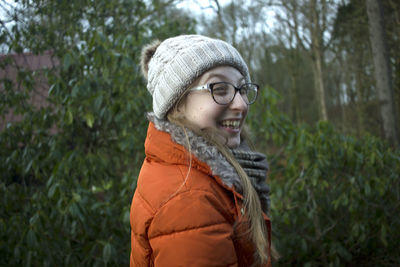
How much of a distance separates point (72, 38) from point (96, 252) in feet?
6.79

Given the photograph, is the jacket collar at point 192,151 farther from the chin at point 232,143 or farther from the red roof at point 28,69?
the red roof at point 28,69

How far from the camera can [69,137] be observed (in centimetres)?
277

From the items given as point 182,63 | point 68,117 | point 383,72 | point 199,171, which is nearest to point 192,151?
point 199,171

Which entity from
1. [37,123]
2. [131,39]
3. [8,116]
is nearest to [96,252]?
[37,123]

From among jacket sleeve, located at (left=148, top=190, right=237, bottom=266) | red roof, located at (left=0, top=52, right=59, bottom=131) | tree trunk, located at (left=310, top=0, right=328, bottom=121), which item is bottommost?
jacket sleeve, located at (left=148, top=190, right=237, bottom=266)

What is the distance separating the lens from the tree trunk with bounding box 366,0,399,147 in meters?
3.06

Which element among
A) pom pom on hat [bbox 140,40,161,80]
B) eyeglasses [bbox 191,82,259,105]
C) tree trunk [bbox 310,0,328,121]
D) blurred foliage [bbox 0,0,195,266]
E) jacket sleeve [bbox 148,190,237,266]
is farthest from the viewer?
tree trunk [bbox 310,0,328,121]

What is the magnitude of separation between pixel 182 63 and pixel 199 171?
464 mm

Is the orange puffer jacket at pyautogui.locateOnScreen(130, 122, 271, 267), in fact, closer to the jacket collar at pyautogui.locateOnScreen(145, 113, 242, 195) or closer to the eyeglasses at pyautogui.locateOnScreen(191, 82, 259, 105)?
the jacket collar at pyautogui.locateOnScreen(145, 113, 242, 195)

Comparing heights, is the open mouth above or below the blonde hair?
above

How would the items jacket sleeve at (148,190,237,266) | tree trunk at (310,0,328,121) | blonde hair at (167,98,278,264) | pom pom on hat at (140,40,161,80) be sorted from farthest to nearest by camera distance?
1. tree trunk at (310,0,328,121)
2. pom pom on hat at (140,40,161,80)
3. blonde hair at (167,98,278,264)
4. jacket sleeve at (148,190,237,266)

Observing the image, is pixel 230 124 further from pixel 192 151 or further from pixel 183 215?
pixel 183 215

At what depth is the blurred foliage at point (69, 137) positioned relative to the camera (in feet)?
7.96

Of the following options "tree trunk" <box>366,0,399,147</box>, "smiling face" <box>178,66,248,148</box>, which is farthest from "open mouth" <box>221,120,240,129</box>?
"tree trunk" <box>366,0,399,147</box>
